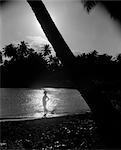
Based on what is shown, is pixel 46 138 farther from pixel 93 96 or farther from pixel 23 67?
pixel 23 67

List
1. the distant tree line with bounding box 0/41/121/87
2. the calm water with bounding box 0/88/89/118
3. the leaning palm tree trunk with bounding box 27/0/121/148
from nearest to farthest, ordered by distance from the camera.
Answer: the leaning palm tree trunk with bounding box 27/0/121/148 → the calm water with bounding box 0/88/89/118 → the distant tree line with bounding box 0/41/121/87

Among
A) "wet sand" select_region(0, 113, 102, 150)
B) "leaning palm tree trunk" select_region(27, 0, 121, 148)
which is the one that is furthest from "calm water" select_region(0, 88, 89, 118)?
"leaning palm tree trunk" select_region(27, 0, 121, 148)

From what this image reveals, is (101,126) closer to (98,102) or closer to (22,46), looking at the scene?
(98,102)

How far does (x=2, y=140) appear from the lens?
1106 cm

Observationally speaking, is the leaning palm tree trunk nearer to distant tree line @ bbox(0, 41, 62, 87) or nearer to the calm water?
the calm water

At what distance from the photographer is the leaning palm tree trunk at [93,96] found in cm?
592

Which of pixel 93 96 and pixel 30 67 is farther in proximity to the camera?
pixel 30 67

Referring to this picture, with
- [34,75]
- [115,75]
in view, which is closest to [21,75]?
[34,75]

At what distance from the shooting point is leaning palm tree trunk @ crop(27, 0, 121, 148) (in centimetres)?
592

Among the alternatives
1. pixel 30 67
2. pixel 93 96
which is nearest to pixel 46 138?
pixel 93 96

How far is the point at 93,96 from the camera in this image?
6.25 meters

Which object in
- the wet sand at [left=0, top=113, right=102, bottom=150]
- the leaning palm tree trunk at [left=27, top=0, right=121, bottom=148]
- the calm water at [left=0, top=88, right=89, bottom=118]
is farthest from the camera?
the calm water at [left=0, top=88, right=89, bottom=118]

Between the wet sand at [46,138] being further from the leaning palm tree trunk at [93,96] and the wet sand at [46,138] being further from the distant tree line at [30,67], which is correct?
the distant tree line at [30,67]

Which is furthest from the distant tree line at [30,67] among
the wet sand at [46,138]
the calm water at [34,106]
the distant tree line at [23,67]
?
the wet sand at [46,138]
